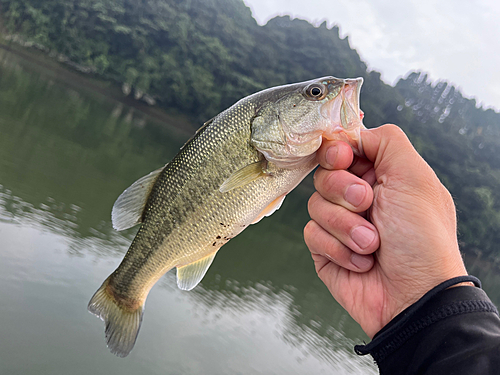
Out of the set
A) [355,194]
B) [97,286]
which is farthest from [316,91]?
[97,286]

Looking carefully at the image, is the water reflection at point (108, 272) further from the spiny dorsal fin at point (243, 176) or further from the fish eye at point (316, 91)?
the fish eye at point (316, 91)

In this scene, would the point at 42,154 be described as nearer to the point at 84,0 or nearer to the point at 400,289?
the point at 400,289

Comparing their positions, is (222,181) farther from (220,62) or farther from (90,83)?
(220,62)

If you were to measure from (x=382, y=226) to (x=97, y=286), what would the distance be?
33.5 ft

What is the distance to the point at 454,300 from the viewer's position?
1781 millimetres

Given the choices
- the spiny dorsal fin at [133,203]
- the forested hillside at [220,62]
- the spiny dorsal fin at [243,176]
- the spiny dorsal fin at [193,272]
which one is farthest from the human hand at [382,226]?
the forested hillside at [220,62]

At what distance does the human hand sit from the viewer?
2135 mm

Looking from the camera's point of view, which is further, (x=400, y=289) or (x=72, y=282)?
(x=72, y=282)

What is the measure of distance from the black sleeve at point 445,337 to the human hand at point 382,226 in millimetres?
246

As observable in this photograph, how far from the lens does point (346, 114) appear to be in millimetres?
2432

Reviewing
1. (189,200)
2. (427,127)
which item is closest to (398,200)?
(189,200)

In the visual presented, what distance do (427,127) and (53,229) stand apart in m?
93.9

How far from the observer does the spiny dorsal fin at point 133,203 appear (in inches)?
109

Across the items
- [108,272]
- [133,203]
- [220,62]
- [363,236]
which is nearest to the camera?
[363,236]
